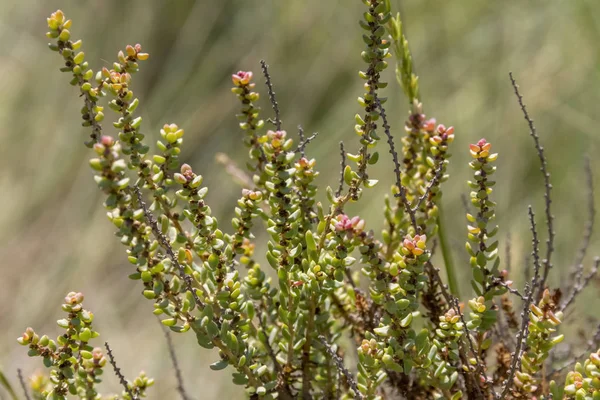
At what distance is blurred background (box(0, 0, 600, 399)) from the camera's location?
1.71m

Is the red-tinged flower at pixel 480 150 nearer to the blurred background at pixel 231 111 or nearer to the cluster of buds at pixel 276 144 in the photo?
the cluster of buds at pixel 276 144

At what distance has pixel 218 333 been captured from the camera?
540mm

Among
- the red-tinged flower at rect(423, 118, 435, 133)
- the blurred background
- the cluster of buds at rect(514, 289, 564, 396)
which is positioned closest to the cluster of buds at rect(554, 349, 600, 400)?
the cluster of buds at rect(514, 289, 564, 396)

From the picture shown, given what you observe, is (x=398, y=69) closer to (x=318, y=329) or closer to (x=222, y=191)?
(x=318, y=329)

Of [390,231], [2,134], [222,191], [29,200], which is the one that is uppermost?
[2,134]

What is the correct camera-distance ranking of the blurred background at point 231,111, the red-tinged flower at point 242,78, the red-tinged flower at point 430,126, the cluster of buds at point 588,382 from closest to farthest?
the cluster of buds at point 588,382 < the red-tinged flower at point 242,78 < the red-tinged flower at point 430,126 < the blurred background at point 231,111

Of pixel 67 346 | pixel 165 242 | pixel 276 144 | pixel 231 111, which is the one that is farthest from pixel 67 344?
pixel 231 111

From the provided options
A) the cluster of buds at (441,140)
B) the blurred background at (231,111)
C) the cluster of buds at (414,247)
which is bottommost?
the cluster of buds at (414,247)

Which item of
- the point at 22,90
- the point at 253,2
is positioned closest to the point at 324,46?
the point at 253,2

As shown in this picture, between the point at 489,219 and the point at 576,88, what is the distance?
127 cm

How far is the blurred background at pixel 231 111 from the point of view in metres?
1.71

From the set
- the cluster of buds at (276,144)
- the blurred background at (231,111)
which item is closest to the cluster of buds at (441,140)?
the cluster of buds at (276,144)

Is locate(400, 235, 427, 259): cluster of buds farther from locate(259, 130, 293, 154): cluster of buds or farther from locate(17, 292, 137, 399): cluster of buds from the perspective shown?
locate(17, 292, 137, 399): cluster of buds

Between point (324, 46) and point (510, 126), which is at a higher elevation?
point (324, 46)
